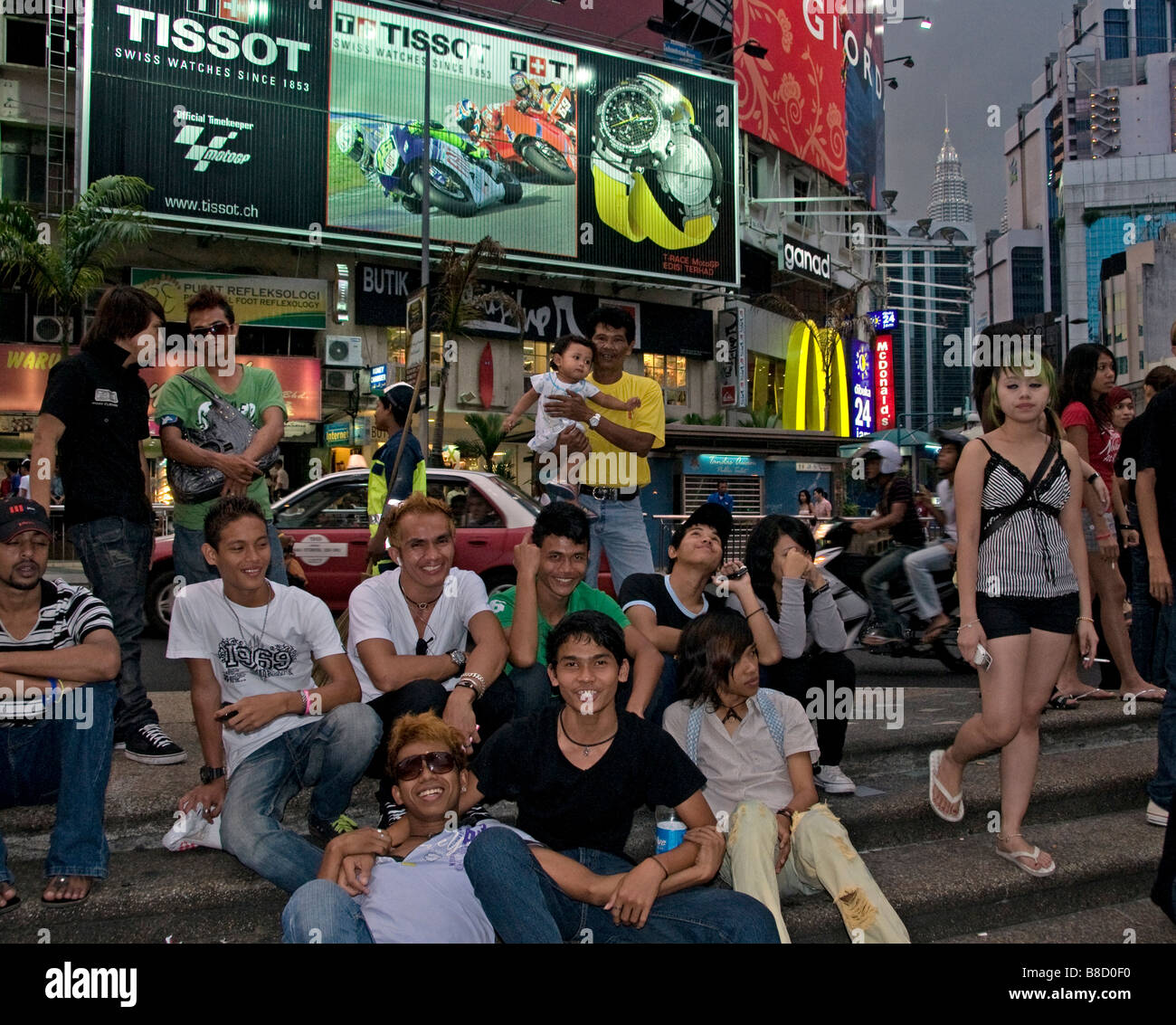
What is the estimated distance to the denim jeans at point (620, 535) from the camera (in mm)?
5133

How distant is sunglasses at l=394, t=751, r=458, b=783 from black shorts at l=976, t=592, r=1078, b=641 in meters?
2.11

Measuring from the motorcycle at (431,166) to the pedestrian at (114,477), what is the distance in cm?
1943

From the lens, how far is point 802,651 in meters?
4.32

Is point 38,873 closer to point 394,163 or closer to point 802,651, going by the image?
point 802,651

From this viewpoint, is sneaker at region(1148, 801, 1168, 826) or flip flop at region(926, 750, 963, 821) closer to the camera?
flip flop at region(926, 750, 963, 821)

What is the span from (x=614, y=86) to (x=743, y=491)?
11.4 metres

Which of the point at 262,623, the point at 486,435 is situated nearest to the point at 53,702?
the point at 262,623

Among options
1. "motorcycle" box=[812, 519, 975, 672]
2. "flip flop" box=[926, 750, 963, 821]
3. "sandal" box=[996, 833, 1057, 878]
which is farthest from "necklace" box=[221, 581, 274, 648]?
"motorcycle" box=[812, 519, 975, 672]

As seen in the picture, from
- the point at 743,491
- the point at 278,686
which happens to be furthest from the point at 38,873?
the point at 743,491

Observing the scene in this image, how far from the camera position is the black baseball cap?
133 inches

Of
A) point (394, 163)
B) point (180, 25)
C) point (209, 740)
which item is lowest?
point (209, 740)

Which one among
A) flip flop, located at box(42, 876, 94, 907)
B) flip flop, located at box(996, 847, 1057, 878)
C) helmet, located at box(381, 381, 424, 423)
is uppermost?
helmet, located at box(381, 381, 424, 423)

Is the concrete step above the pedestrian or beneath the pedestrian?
beneath

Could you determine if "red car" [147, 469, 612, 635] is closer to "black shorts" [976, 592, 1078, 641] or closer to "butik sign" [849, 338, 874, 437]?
"black shorts" [976, 592, 1078, 641]
